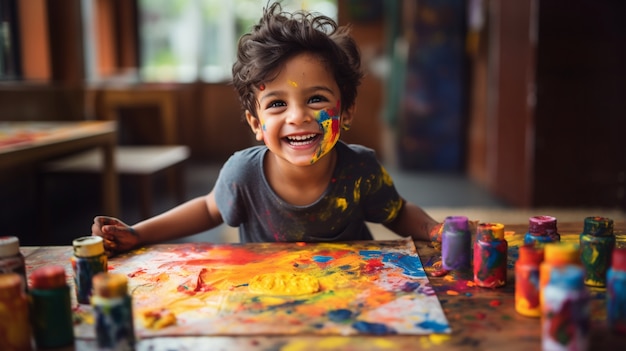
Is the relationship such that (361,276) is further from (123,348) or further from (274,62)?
(274,62)

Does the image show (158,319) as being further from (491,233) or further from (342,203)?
(342,203)

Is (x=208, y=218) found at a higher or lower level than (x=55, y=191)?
higher

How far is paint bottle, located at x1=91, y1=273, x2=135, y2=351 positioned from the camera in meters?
0.65

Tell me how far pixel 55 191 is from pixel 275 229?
3586mm

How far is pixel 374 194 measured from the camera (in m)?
1.33

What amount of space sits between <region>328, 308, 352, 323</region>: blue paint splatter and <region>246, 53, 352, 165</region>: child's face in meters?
0.44

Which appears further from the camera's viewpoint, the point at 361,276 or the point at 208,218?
the point at 208,218

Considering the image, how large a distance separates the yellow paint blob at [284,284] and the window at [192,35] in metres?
6.02

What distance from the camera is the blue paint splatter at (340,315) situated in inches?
29.0

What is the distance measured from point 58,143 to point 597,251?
2011 mm

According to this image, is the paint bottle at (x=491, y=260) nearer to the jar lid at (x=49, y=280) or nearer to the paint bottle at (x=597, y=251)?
the paint bottle at (x=597, y=251)

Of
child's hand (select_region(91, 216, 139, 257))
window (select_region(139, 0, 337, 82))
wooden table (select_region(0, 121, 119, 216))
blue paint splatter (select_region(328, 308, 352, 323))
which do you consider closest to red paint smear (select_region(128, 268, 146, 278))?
child's hand (select_region(91, 216, 139, 257))

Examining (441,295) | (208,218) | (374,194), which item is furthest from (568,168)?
(441,295)

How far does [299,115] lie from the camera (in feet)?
3.69
